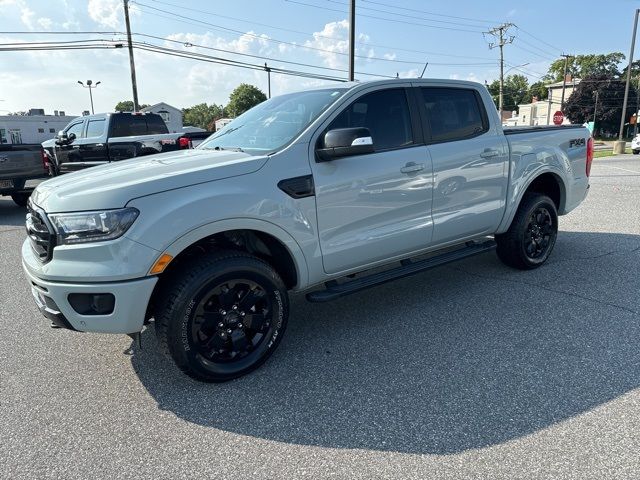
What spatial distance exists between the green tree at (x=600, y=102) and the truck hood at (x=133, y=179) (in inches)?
3017

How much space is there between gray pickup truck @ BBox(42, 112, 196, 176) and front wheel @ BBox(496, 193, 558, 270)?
7635mm

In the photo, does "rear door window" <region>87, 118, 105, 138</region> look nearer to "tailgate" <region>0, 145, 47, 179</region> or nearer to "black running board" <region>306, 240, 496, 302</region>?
"tailgate" <region>0, 145, 47, 179</region>

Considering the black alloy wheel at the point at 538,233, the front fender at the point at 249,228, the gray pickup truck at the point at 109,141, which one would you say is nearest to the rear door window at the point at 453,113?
the black alloy wheel at the point at 538,233

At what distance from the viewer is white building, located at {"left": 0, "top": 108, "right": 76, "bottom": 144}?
55.0 metres

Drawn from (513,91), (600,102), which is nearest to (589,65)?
(513,91)

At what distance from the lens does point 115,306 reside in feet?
8.87

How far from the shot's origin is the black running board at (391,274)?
3.45 metres

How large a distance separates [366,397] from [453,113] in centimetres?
272

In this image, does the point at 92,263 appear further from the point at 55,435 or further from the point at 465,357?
the point at 465,357

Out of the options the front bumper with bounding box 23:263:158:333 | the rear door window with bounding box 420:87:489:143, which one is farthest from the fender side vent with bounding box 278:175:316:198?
the rear door window with bounding box 420:87:489:143

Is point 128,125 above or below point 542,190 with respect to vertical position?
above

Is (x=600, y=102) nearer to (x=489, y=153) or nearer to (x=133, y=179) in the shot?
(x=489, y=153)

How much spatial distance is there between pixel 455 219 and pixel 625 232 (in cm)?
414

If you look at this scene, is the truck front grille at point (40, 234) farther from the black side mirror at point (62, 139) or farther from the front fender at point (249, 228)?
the black side mirror at point (62, 139)
